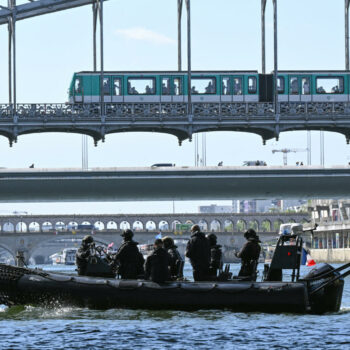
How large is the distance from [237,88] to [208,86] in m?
2.01

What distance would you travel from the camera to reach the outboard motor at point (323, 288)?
25500 millimetres

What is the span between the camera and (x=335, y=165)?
74.5 metres

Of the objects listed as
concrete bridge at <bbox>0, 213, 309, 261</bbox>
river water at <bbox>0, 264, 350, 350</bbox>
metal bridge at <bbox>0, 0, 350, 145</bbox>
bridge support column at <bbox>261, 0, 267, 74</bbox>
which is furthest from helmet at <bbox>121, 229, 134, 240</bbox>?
concrete bridge at <bbox>0, 213, 309, 261</bbox>

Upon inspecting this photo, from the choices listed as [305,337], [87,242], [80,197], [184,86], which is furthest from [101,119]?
[305,337]

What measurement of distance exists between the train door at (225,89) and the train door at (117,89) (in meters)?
6.20

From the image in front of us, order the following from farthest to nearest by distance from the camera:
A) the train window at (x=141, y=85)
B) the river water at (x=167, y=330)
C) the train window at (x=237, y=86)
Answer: the train window at (x=237, y=86) < the train window at (x=141, y=85) < the river water at (x=167, y=330)

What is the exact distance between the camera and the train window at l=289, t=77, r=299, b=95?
68.5 m

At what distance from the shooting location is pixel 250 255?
25.5 metres

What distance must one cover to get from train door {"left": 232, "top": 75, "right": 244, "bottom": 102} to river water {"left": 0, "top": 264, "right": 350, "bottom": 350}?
4125 centimetres

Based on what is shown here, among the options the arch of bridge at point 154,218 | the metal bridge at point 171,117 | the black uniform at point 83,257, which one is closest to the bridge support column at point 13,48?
the metal bridge at point 171,117

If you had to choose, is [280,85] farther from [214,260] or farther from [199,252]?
[199,252]

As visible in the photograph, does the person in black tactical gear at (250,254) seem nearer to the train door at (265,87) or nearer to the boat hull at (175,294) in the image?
the boat hull at (175,294)

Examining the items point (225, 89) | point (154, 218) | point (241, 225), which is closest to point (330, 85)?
point (225, 89)

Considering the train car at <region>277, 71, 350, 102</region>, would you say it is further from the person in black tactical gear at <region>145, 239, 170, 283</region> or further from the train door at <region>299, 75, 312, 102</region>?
the person in black tactical gear at <region>145, 239, 170, 283</region>
